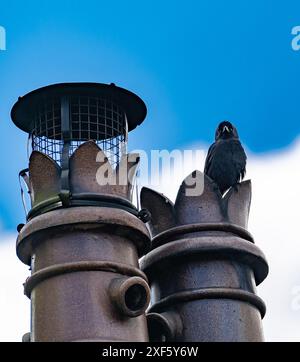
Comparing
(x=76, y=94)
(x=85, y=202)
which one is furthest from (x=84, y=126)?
(x=85, y=202)

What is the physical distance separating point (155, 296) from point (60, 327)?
146cm

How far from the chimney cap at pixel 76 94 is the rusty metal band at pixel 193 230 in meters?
0.99

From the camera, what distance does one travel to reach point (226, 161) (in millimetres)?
10617

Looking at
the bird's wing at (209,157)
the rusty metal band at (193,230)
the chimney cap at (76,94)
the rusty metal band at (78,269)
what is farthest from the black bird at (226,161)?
the rusty metal band at (78,269)

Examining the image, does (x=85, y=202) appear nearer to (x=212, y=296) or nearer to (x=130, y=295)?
(x=130, y=295)

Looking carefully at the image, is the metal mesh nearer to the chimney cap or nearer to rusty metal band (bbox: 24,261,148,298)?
the chimney cap

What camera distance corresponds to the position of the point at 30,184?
976 cm

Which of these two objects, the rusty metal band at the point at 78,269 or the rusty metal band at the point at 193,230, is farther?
the rusty metal band at the point at 193,230

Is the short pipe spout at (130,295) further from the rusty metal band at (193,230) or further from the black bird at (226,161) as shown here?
the black bird at (226,161)

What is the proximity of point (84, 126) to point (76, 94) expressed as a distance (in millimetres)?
320

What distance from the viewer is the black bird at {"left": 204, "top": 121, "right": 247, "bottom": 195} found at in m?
10.5

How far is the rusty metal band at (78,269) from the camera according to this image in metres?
9.15

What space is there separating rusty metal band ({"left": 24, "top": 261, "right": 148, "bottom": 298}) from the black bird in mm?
1529
